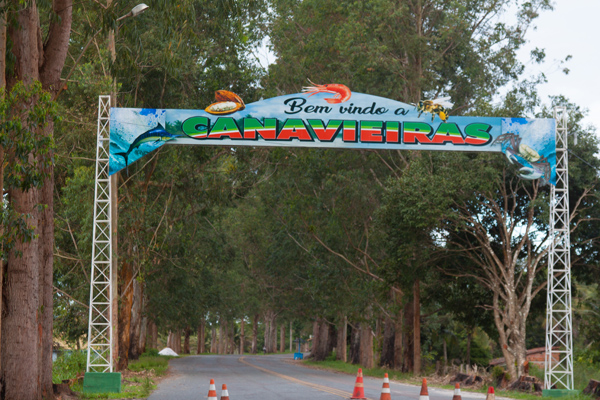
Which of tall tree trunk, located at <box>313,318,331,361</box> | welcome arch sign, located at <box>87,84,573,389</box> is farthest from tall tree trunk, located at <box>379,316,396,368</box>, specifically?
welcome arch sign, located at <box>87,84,573,389</box>

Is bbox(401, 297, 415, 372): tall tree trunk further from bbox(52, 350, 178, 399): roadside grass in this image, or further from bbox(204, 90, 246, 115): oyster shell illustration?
bbox(204, 90, 246, 115): oyster shell illustration

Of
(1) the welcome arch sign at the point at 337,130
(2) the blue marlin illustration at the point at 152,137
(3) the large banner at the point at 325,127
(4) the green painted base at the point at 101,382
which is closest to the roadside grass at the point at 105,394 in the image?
(4) the green painted base at the point at 101,382

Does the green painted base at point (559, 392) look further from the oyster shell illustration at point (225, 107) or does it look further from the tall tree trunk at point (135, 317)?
the tall tree trunk at point (135, 317)

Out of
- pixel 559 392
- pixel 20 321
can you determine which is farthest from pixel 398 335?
pixel 20 321

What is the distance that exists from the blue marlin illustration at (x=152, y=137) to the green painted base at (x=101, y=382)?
527cm

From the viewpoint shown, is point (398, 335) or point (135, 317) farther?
point (398, 335)

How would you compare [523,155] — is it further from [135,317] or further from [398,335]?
[135,317]

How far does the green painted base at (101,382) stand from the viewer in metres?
16.0

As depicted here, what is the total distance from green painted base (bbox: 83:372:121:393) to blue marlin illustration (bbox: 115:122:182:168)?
5.27 m

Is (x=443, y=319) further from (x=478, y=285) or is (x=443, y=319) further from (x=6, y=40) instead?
(x=6, y=40)

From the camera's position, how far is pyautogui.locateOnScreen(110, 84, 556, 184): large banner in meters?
18.0

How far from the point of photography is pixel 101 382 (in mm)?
16141

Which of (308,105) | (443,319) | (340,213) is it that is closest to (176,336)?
(443,319)

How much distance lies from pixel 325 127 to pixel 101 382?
27.6ft
